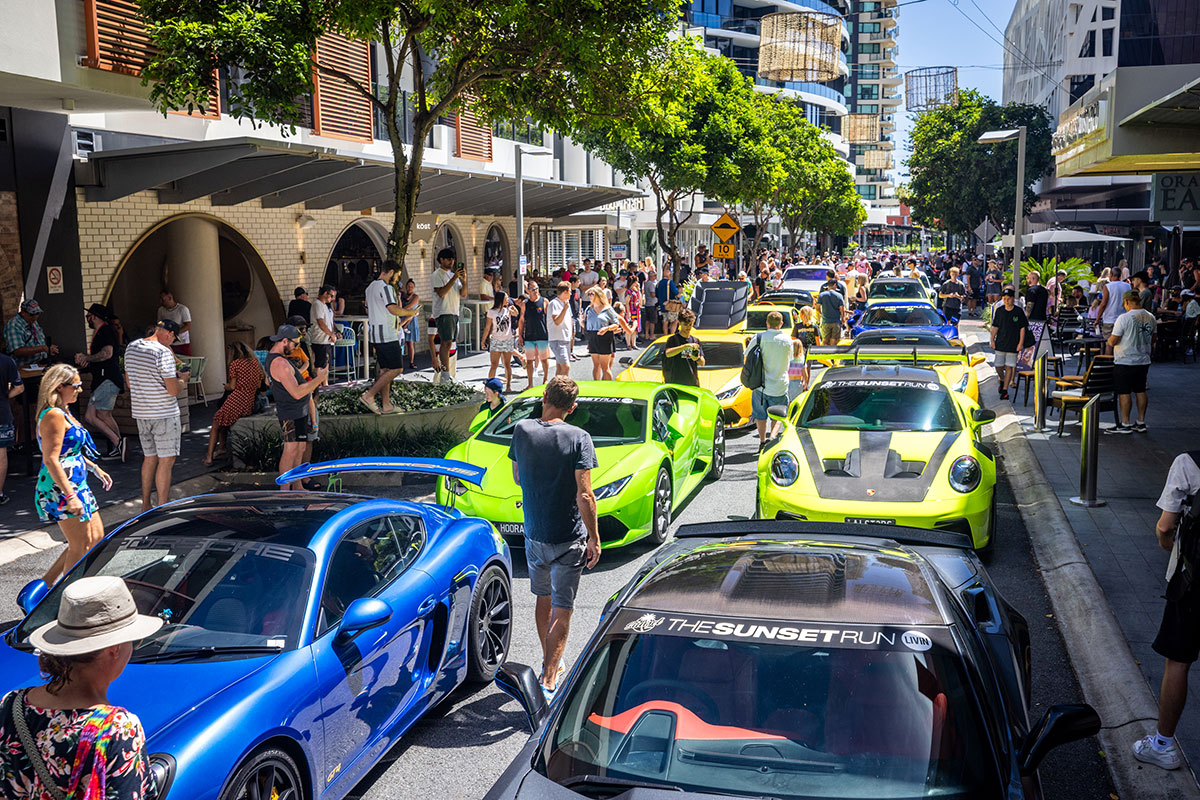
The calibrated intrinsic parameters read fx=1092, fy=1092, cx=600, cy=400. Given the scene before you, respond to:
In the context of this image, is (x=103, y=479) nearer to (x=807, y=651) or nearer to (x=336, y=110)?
(x=807, y=651)

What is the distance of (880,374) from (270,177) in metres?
11.2

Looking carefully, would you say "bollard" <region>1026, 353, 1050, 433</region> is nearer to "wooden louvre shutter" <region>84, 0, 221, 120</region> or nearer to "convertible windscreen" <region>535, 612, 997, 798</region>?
"wooden louvre shutter" <region>84, 0, 221, 120</region>

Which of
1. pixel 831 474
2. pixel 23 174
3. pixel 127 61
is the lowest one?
pixel 831 474

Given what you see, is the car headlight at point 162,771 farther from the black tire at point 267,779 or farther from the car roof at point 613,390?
the car roof at point 613,390

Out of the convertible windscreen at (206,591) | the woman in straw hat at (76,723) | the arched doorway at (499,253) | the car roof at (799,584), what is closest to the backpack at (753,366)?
the car roof at (799,584)

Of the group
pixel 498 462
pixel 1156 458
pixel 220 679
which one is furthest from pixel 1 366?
pixel 1156 458

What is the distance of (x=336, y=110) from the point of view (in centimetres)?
2162

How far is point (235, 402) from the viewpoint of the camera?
41.8 feet

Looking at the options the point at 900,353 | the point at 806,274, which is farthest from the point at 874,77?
the point at 900,353

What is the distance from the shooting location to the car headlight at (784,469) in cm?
873

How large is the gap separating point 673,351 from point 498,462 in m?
4.12

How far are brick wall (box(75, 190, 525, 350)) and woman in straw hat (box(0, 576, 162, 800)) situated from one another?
1387 cm

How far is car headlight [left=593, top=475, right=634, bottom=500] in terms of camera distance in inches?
344

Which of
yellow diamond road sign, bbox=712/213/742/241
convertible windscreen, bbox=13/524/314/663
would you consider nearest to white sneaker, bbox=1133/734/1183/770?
convertible windscreen, bbox=13/524/314/663
